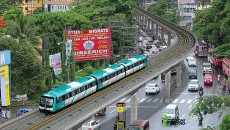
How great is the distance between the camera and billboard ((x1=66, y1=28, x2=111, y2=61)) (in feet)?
222

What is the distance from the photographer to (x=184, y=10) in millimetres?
150125

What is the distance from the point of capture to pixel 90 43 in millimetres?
69125

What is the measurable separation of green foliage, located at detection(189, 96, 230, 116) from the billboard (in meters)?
47.6

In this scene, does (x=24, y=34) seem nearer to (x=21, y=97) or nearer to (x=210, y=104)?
(x=21, y=97)

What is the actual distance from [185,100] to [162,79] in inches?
523

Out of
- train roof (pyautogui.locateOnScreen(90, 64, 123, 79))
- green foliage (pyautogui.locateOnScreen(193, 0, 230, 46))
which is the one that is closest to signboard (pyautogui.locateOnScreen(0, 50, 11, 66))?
train roof (pyautogui.locateOnScreen(90, 64, 123, 79))

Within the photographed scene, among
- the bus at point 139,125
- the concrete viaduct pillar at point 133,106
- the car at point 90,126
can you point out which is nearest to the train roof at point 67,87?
the car at point 90,126

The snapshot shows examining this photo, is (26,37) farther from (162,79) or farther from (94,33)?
(162,79)

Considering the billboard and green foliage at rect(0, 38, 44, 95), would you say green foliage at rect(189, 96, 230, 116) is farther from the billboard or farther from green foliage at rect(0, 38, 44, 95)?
the billboard

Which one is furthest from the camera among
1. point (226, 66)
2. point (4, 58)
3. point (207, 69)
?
point (207, 69)

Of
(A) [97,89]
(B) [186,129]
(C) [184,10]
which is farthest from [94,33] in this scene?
(C) [184,10]

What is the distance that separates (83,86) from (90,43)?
23.4m

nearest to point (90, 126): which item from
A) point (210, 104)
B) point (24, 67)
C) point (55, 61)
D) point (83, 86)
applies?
point (83, 86)

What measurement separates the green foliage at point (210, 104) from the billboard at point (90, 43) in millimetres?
47592
